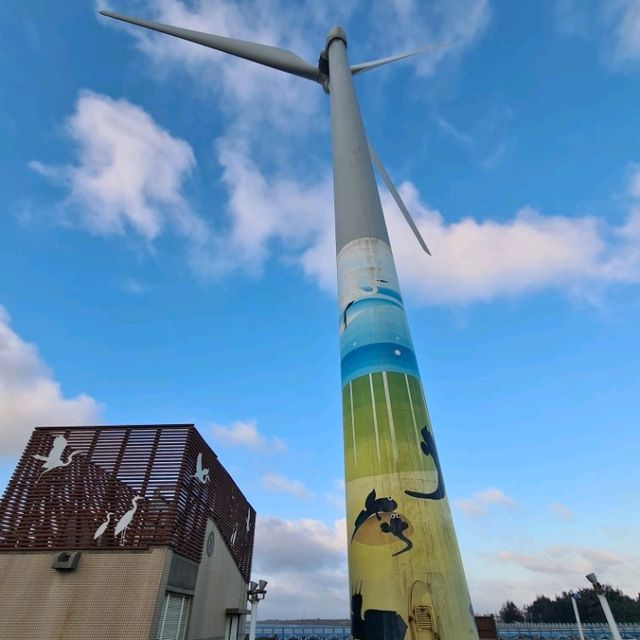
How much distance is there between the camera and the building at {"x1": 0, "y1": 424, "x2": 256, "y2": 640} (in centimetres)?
1883

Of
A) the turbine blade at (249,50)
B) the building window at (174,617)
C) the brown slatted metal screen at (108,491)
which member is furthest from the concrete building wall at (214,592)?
the turbine blade at (249,50)

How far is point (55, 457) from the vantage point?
23.5 meters

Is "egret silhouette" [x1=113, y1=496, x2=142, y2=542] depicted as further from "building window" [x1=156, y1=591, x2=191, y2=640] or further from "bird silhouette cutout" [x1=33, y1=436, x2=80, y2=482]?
"bird silhouette cutout" [x1=33, y1=436, x2=80, y2=482]

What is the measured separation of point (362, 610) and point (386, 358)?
7541 millimetres

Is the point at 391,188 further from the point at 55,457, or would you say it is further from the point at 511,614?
the point at 511,614

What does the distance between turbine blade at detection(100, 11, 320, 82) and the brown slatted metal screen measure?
26251 mm

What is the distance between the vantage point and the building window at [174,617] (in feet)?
64.7

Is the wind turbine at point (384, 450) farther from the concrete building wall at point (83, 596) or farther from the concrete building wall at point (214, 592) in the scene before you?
the concrete building wall at point (214, 592)

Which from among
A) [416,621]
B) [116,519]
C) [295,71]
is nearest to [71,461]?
[116,519]

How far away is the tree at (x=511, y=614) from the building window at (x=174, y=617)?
154 m

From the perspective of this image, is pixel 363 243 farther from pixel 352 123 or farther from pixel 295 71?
pixel 295 71

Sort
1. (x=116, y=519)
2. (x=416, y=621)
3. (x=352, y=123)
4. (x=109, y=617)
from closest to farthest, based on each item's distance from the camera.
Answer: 1. (x=416, y=621)
2. (x=109, y=617)
3. (x=116, y=519)
4. (x=352, y=123)

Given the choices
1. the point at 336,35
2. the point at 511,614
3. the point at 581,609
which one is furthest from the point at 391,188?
the point at 511,614

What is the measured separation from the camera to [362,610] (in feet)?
40.3
